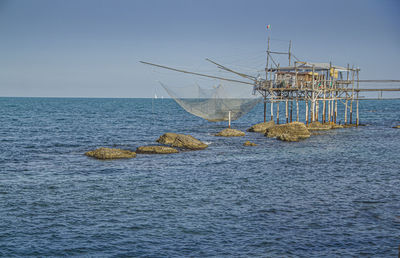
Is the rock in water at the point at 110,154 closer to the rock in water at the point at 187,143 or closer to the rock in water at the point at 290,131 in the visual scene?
the rock in water at the point at 187,143

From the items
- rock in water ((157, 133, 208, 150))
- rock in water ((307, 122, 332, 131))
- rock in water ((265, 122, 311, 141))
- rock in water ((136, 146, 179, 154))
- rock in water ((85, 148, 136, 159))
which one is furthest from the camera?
rock in water ((307, 122, 332, 131))

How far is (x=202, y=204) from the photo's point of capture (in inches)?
773

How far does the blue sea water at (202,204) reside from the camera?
1483 cm

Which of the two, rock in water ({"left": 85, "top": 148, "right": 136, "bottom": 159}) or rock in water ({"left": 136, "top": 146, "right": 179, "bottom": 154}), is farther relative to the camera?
rock in water ({"left": 136, "top": 146, "right": 179, "bottom": 154})

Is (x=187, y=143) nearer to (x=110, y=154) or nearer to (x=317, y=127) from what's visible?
(x=110, y=154)

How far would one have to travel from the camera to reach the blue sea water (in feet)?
48.6

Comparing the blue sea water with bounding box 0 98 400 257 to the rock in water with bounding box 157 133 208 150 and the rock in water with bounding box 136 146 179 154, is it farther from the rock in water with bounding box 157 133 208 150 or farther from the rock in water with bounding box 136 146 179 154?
the rock in water with bounding box 157 133 208 150

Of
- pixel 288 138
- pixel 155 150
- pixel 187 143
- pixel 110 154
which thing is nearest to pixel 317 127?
pixel 288 138

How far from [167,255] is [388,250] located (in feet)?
25.5

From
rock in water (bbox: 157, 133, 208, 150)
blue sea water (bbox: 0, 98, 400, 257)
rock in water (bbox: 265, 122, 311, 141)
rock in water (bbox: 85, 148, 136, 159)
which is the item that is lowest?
blue sea water (bbox: 0, 98, 400, 257)

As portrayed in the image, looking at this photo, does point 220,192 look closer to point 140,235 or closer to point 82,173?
point 140,235

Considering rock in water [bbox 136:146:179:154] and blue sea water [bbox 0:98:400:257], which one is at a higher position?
rock in water [bbox 136:146:179:154]

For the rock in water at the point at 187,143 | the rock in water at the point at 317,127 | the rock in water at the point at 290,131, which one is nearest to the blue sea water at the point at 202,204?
the rock in water at the point at 187,143

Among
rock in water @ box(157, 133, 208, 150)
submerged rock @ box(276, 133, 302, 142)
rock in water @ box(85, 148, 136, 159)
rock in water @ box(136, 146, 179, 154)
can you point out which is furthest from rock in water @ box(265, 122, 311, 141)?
rock in water @ box(85, 148, 136, 159)
